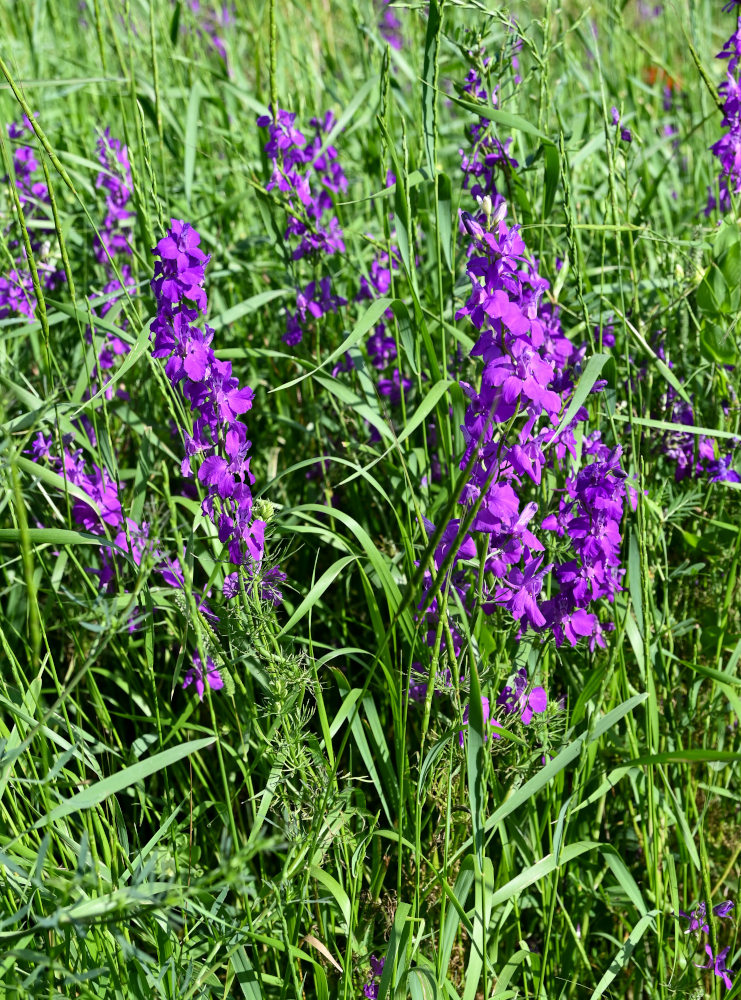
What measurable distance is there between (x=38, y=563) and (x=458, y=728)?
104cm

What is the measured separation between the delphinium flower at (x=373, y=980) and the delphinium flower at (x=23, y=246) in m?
1.65

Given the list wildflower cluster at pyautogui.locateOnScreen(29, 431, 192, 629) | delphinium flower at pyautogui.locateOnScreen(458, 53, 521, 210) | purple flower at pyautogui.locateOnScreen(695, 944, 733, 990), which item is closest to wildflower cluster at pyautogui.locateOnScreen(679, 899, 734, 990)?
purple flower at pyautogui.locateOnScreen(695, 944, 733, 990)

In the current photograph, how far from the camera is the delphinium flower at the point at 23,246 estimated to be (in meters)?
2.40

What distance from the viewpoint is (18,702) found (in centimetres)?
153

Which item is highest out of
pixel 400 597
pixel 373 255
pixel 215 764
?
pixel 373 255

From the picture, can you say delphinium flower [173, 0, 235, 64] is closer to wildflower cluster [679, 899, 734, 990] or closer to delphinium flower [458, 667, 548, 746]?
delphinium flower [458, 667, 548, 746]

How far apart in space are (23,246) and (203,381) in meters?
1.35

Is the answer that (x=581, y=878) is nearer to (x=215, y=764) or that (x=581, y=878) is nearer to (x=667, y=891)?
(x=667, y=891)

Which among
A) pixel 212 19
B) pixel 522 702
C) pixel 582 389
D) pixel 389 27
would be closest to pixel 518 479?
pixel 582 389

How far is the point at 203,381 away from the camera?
139cm

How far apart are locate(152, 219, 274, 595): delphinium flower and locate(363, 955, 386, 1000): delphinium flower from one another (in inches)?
28.2

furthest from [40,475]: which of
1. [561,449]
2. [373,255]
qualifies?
[373,255]

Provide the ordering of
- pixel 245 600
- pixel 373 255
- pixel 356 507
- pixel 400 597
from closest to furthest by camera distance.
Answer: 1. pixel 245 600
2. pixel 400 597
3. pixel 356 507
4. pixel 373 255

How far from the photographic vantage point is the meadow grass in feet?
4.09
